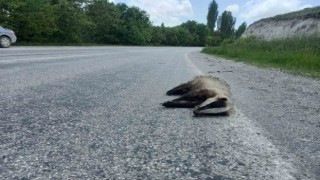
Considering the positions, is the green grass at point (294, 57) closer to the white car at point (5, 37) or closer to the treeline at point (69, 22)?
the white car at point (5, 37)

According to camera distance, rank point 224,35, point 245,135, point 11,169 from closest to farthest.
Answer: point 11,169 < point 245,135 < point 224,35

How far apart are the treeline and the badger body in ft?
82.7

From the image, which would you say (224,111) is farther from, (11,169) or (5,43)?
(5,43)

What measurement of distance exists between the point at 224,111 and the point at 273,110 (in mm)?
966

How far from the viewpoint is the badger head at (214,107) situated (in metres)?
3.26

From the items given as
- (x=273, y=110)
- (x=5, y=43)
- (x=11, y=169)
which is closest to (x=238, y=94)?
(x=273, y=110)

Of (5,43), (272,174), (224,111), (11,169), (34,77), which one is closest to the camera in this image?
(11,169)

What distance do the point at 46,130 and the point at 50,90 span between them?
6.46 ft

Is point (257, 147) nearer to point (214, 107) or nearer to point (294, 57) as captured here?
point (214, 107)

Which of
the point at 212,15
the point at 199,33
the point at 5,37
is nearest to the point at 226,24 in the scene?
the point at 212,15

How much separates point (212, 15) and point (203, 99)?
389 ft

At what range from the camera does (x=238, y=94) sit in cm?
510

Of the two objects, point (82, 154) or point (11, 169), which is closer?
point (11, 169)

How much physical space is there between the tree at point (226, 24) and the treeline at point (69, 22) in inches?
1988
